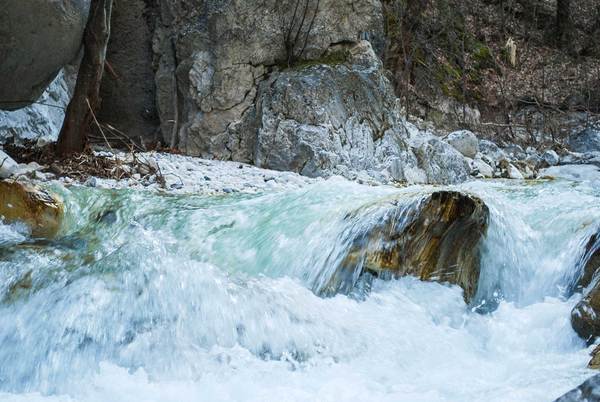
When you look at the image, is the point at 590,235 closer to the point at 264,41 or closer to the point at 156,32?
the point at 264,41

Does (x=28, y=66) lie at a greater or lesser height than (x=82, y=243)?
Result: greater

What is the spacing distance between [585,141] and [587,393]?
1097 centimetres

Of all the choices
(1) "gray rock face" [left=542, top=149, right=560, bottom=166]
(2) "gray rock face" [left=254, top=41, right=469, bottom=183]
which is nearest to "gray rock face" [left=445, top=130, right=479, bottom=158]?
(2) "gray rock face" [left=254, top=41, right=469, bottom=183]

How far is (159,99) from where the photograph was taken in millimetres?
9750

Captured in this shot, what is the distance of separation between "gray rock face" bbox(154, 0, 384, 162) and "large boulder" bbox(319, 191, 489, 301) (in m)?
4.21

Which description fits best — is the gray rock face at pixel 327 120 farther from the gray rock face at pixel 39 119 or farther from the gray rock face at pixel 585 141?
the gray rock face at pixel 585 141

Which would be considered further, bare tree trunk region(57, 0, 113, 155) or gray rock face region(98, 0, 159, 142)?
gray rock face region(98, 0, 159, 142)

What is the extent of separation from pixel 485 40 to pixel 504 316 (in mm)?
12039

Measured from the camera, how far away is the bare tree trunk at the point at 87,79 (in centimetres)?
708

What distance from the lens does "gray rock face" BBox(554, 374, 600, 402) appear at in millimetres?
2476

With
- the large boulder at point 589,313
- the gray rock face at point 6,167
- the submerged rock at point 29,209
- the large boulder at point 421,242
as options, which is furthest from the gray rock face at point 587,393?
the gray rock face at point 6,167

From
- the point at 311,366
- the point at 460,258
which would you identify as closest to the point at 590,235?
the point at 460,258

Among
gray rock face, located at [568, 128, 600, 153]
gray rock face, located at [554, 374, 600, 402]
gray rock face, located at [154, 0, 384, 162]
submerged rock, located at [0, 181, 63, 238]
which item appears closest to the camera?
gray rock face, located at [554, 374, 600, 402]

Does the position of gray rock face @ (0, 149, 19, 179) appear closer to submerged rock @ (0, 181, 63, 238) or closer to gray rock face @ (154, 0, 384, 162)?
submerged rock @ (0, 181, 63, 238)
